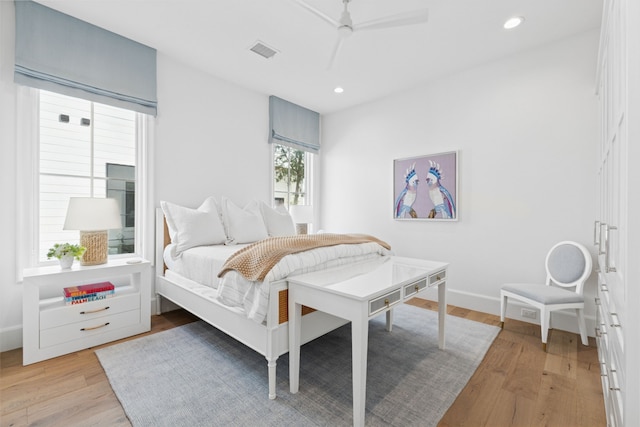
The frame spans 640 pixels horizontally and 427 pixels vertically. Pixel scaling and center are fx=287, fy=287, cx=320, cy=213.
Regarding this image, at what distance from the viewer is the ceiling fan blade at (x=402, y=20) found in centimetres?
194

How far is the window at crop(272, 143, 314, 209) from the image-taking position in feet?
14.3

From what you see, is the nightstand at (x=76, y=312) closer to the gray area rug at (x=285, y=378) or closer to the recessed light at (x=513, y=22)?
the gray area rug at (x=285, y=378)

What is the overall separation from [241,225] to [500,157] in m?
2.86

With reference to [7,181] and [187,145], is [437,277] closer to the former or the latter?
[187,145]

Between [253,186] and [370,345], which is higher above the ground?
[253,186]

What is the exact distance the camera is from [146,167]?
9.68 ft

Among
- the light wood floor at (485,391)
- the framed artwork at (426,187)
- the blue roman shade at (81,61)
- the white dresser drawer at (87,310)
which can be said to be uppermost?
the blue roman shade at (81,61)

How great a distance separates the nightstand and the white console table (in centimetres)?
164

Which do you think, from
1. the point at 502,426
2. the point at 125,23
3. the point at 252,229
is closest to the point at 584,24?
the point at 502,426

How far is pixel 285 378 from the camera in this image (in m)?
1.88

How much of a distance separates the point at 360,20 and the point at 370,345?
273 cm

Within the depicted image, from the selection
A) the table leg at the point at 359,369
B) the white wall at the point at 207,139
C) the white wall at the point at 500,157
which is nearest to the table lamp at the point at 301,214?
the white wall at the point at 207,139

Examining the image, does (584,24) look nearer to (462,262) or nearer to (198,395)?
(462,262)

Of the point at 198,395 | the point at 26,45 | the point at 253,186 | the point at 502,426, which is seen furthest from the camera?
the point at 253,186
